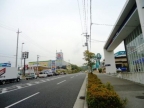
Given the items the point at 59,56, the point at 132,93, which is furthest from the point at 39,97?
the point at 59,56

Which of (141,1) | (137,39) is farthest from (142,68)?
(141,1)

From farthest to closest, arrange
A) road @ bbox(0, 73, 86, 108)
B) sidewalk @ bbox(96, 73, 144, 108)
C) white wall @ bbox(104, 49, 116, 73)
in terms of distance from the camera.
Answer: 1. white wall @ bbox(104, 49, 116, 73)
2. road @ bbox(0, 73, 86, 108)
3. sidewalk @ bbox(96, 73, 144, 108)

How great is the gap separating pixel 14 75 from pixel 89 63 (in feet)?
55.4

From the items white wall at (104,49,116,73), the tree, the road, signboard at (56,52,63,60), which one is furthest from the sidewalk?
signboard at (56,52,63,60)

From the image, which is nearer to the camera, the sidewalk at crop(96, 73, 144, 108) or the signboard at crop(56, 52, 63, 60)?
the sidewalk at crop(96, 73, 144, 108)

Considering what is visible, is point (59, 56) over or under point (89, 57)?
over

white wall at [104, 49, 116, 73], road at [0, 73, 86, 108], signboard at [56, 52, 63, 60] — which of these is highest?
signboard at [56, 52, 63, 60]

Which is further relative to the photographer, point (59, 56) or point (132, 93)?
point (59, 56)

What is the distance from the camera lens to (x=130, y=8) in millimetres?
12352

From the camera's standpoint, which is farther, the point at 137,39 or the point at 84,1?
the point at 137,39

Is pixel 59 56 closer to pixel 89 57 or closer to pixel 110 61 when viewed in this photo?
pixel 110 61

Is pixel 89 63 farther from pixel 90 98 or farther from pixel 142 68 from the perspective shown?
pixel 90 98

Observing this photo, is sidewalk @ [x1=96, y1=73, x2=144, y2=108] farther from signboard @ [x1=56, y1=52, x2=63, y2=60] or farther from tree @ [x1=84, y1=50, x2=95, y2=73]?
signboard @ [x1=56, y1=52, x2=63, y2=60]

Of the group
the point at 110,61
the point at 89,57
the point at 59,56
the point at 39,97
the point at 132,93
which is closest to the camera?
the point at 39,97
